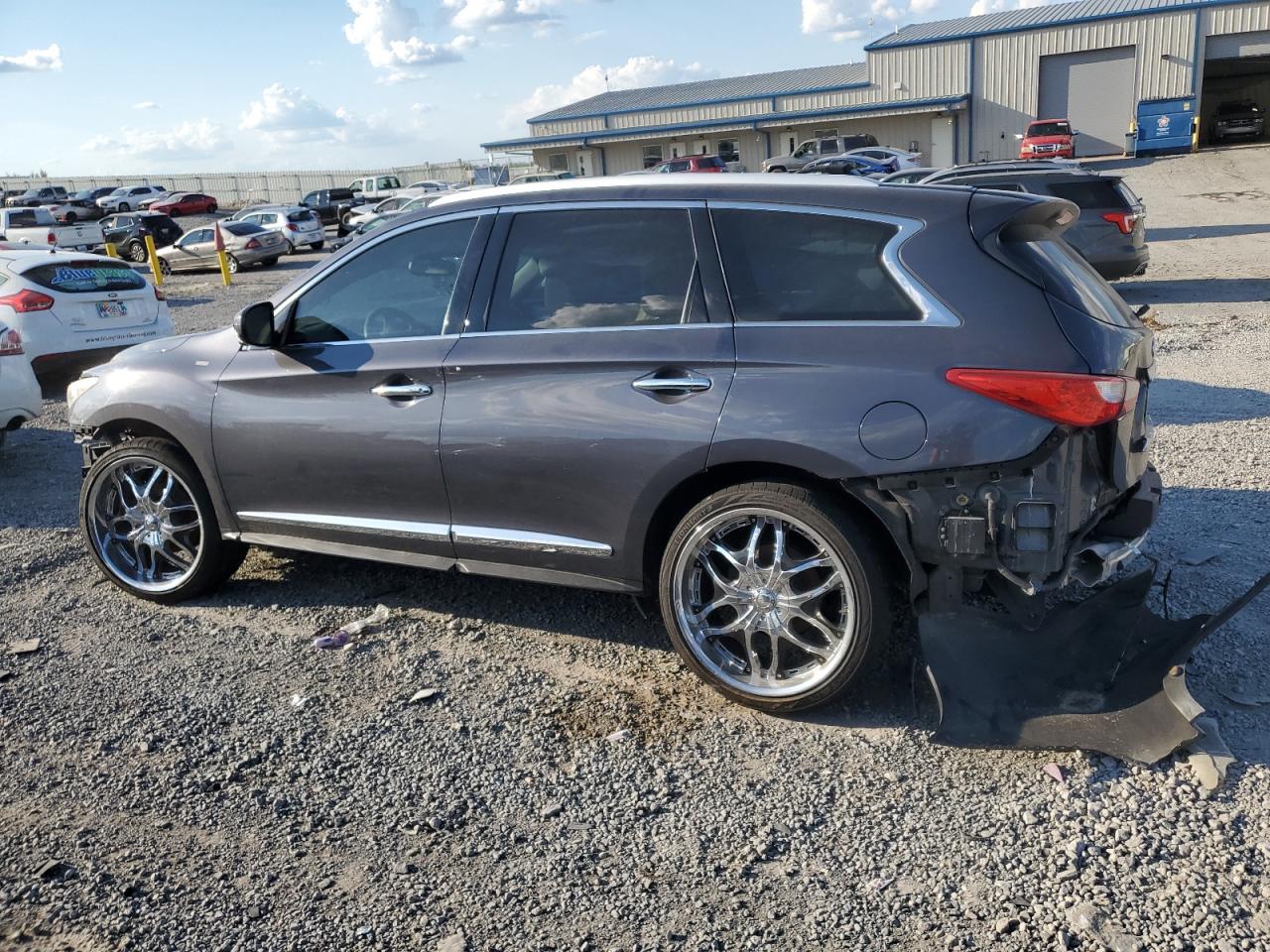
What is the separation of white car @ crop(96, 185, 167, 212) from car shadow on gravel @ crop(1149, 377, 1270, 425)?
53600mm

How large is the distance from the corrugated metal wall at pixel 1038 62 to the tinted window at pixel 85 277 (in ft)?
152

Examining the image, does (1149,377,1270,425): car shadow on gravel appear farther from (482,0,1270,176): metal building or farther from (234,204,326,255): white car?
(482,0,1270,176): metal building

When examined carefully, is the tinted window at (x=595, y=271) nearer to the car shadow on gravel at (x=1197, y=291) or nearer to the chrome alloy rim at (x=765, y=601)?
the chrome alloy rim at (x=765, y=601)

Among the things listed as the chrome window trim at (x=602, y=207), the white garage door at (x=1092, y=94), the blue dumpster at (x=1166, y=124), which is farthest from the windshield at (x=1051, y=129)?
the chrome window trim at (x=602, y=207)

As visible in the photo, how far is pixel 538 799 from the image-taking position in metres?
3.43

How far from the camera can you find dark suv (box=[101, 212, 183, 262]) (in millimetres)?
31812

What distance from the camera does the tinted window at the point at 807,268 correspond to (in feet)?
12.1

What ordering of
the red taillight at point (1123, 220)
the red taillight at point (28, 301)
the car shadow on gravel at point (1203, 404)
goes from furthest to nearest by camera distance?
the red taillight at point (1123, 220)
the red taillight at point (28, 301)
the car shadow on gravel at point (1203, 404)

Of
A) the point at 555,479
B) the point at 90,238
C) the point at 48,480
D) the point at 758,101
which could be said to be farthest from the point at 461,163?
the point at 555,479

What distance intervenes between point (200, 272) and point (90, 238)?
12.0ft

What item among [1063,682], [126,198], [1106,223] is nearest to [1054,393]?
[1063,682]

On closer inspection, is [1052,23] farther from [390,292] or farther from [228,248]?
[390,292]

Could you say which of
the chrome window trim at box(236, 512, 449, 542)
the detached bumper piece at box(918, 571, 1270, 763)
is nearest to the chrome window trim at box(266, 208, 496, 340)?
the chrome window trim at box(236, 512, 449, 542)

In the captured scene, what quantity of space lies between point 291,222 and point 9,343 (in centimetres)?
2357
